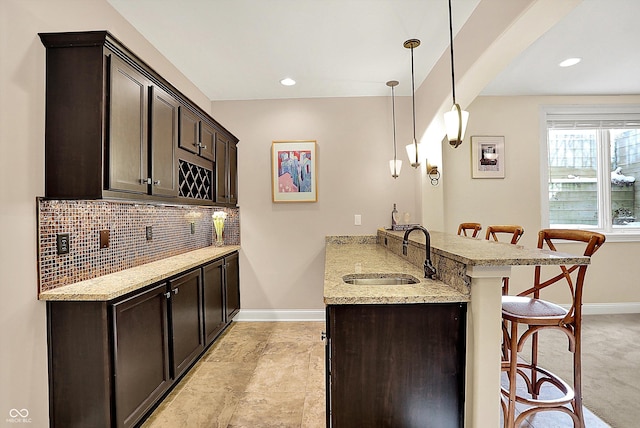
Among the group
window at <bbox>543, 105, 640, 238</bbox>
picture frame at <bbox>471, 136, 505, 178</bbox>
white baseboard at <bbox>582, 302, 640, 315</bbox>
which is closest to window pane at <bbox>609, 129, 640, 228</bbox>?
window at <bbox>543, 105, 640, 238</bbox>

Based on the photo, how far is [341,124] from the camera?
4051 mm

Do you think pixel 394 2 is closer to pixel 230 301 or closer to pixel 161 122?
pixel 161 122

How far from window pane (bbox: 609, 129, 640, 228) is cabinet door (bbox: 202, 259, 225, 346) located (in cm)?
487

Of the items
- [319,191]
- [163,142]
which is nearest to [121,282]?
[163,142]

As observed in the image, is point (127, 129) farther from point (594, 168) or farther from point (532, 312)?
point (594, 168)

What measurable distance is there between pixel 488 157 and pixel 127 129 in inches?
152

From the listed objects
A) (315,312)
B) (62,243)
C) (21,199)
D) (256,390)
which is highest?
(21,199)

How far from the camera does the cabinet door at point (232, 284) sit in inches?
141

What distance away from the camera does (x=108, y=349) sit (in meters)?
1.72

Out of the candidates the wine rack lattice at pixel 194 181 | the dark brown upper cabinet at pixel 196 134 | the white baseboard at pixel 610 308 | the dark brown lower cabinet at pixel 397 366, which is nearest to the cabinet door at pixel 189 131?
the dark brown upper cabinet at pixel 196 134

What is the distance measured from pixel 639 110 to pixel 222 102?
5.23m

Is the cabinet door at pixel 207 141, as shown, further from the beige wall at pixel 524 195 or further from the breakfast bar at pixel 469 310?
the beige wall at pixel 524 195

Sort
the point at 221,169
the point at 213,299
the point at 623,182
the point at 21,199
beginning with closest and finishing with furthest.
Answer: the point at 21,199 → the point at 213,299 → the point at 221,169 → the point at 623,182

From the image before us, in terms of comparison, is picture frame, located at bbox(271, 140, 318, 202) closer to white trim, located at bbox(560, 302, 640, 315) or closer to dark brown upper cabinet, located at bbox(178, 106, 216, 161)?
dark brown upper cabinet, located at bbox(178, 106, 216, 161)
